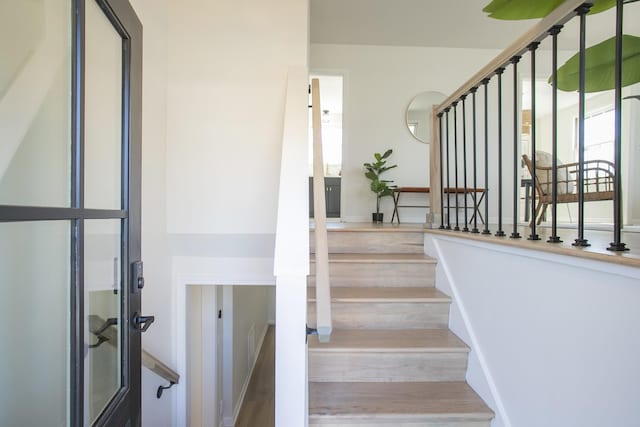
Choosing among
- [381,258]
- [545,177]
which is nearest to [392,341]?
[381,258]

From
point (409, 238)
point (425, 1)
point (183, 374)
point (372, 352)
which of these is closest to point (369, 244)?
point (409, 238)

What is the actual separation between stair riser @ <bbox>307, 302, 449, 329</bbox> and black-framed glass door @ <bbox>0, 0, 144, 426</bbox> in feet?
3.82

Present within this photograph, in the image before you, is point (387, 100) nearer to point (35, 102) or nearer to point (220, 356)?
point (220, 356)

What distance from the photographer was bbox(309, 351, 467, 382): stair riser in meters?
1.66

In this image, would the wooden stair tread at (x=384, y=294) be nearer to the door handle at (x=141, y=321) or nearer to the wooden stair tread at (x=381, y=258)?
the wooden stair tread at (x=381, y=258)

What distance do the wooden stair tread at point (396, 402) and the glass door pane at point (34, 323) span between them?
104 centimetres

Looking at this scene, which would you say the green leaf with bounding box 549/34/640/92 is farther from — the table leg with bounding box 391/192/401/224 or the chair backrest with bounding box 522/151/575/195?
the table leg with bounding box 391/192/401/224

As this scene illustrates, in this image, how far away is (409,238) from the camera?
246 cm

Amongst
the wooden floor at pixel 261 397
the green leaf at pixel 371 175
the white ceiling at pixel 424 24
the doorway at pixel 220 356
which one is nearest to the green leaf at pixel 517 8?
the doorway at pixel 220 356

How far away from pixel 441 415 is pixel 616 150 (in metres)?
1.22

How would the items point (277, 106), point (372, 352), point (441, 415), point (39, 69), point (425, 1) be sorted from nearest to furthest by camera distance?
point (39, 69) → point (441, 415) → point (372, 352) → point (277, 106) → point (425, 1)

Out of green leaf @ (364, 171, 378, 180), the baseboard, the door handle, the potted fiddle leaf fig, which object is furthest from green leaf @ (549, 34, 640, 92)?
the baseboard

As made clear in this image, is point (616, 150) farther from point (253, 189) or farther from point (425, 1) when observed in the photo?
point (425, 1)

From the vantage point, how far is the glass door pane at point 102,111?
86cm
